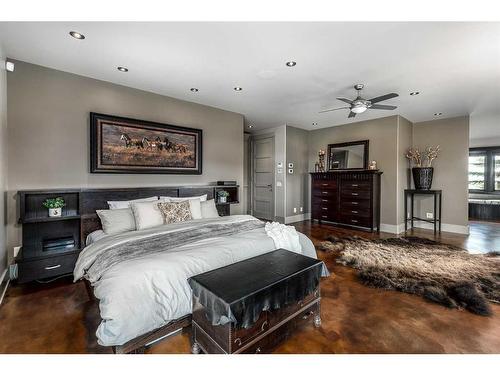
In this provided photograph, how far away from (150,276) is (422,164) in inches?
250

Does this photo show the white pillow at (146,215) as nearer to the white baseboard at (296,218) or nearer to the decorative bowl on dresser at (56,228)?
the decorative bowl on dresser at (56,228)

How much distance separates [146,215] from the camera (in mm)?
2865

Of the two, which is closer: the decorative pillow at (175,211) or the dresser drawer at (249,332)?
the dresser drawer at (249,332)

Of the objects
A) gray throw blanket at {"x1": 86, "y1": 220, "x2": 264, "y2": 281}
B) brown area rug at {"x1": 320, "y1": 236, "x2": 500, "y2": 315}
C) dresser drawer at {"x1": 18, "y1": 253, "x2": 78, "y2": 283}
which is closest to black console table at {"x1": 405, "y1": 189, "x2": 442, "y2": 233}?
brown area rug at {"x1": 320, "y1": 236, "x2": 500, "y2": 315}

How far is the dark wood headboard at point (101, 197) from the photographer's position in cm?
307

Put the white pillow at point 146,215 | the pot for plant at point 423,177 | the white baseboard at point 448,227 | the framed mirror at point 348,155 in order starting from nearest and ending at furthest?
the white pillow at point 146,215 < the white baseboard at point 448,227 < the pot for plant at point 423,177 < the framed mirror at point 348,155

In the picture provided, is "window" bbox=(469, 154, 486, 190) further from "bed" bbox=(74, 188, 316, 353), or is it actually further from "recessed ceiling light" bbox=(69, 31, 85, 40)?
"recessed ceiling light" bbox=(69, 31, 85, 40)

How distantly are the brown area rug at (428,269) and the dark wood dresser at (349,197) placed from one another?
99 cm

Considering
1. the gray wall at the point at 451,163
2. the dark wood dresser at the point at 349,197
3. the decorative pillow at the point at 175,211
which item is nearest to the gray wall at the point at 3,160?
the decorative pillow at the point at 175,211

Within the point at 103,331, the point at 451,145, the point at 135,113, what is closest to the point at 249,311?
the point at 103,331

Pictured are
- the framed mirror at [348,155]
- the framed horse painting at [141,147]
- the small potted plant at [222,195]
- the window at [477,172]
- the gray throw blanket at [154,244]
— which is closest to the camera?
the gray throw blanket at [154,244]

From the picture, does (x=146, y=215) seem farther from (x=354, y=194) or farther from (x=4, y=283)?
(x=354, y=194)

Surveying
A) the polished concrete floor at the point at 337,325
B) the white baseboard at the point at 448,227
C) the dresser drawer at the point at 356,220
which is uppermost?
the dresser drawer at the point at 356,220

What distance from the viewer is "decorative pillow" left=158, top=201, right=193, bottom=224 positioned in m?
3.02
